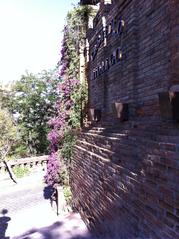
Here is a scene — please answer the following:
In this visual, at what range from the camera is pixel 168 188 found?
2.37m

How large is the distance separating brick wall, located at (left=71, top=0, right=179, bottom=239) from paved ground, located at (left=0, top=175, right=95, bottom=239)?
1.53ft

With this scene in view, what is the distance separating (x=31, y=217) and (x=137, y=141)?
5574mm

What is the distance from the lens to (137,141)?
3.26m

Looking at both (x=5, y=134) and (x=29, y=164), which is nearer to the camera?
(x=29, y=164)

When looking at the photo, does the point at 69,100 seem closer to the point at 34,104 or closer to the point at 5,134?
the point at 5,134

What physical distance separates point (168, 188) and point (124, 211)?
117 centimetres

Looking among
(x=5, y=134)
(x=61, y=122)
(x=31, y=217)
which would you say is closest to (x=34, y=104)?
(x=5, y=134)

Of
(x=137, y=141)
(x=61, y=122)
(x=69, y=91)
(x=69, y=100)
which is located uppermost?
(x=69, y=91)

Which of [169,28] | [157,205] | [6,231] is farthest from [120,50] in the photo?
[6,231]

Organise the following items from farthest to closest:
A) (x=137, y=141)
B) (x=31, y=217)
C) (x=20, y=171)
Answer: (x=20, y=171) < (x=31, y=217) < (x=137, y=141)

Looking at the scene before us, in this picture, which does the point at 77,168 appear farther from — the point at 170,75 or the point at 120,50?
the point at 170,75

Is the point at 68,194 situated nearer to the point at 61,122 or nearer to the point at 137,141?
the point at 61,122

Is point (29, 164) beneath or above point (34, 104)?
beneath

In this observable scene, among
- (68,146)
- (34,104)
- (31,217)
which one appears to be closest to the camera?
(31,217)
